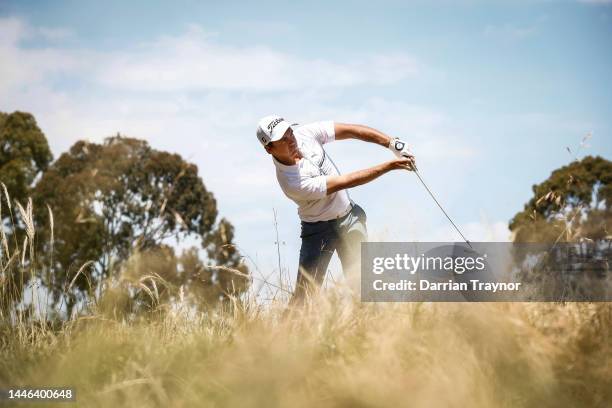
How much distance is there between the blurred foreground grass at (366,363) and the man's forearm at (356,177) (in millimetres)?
1815

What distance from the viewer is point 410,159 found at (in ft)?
18.2

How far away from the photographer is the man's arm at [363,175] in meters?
5.46

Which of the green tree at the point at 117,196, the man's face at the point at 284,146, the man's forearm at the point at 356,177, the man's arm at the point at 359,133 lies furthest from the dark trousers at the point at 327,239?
the green tree at the point at 117,196

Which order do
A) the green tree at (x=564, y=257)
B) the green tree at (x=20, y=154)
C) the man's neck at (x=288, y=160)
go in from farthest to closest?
1. the green tree at (x=20, y=154)
2. the man's neck at (x=288, y=160)
3. the green tree at (x=564, y=257)

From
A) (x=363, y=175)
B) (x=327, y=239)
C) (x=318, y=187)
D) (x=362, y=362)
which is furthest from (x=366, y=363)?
(x=327, y=239)

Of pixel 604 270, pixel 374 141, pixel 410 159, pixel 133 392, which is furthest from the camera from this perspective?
pixel 374 141

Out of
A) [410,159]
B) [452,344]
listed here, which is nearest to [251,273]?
[410,159]

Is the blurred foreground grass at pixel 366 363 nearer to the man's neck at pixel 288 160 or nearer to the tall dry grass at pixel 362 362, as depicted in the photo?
the tall dry grass at pixel 362 362

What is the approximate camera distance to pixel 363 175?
5.46m

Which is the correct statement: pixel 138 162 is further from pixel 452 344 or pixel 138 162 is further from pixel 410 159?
pixel 452 344

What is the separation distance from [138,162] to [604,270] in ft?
89.9

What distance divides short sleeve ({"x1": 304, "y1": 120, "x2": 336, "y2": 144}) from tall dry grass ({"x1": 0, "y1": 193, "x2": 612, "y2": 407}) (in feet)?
8.72

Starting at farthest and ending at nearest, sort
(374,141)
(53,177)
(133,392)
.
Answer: (53,177), (374,141), (133,392)

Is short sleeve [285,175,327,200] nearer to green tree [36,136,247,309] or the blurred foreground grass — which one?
the blurred foreground grass
